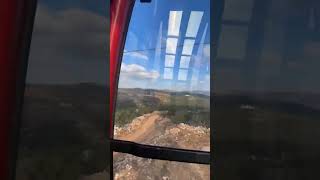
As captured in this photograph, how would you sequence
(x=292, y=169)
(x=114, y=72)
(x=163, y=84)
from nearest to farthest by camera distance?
(x=292, y=169), (x=163, y=84), (x=114, y=72)

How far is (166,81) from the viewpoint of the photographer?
1683 mm

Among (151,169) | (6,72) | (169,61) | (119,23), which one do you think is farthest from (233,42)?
(119,23)

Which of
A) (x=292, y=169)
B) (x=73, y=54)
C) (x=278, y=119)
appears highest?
(x=73, y=54)

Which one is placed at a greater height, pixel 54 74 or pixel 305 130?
pixel 54 74

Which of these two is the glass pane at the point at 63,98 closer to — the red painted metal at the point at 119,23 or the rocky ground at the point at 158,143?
the rocky ground at the point at 158,143

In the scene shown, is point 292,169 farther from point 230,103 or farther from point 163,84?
point 163,84

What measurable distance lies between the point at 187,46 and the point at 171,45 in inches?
5.2

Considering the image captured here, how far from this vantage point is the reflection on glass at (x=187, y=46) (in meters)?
1.65

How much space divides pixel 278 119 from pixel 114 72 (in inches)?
38.3

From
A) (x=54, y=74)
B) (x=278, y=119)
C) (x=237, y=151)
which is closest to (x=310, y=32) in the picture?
(x=278, y=119)

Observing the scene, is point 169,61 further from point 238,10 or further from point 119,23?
point 238,10

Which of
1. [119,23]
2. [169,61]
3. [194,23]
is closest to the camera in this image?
[194,23]

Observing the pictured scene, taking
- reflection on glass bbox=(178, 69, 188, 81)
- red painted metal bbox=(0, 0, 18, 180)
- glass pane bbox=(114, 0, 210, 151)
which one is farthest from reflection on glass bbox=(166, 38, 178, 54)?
red painted metal bbox=(0, 0, 18, 180)

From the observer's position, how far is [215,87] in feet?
3.69
